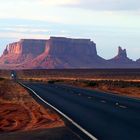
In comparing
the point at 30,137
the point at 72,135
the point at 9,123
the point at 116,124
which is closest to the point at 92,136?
the point at 72,135

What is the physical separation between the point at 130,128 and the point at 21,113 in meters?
9.35

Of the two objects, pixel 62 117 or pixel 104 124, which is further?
pixel 62 117

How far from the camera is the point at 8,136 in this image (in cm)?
1440

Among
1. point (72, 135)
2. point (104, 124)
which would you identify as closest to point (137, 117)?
point (104, 124)

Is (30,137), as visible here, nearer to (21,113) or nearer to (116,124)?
(116,124)

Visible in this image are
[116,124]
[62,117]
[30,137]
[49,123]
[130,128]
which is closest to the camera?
[30,137]

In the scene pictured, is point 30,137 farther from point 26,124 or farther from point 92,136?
point 26,124

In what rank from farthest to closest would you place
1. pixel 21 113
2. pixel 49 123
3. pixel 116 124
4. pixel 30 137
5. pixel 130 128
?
pixel 21 113 → pixel 49 123 → pixel 116 124 → pixel 130 128 → pixel 30 137

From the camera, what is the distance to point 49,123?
18938 millimetres

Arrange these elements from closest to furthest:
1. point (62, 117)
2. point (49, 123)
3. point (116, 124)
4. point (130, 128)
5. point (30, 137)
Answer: point (30, 137)
point (130, 128)
point (116, 124)
point (49, 123)
point (62, 117)

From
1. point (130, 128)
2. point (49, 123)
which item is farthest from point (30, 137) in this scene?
point (49, 123)

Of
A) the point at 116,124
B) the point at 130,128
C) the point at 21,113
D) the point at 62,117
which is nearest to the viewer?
the point at 130,128

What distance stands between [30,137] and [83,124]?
13.7ft

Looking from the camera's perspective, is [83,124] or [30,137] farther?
[83,124]
